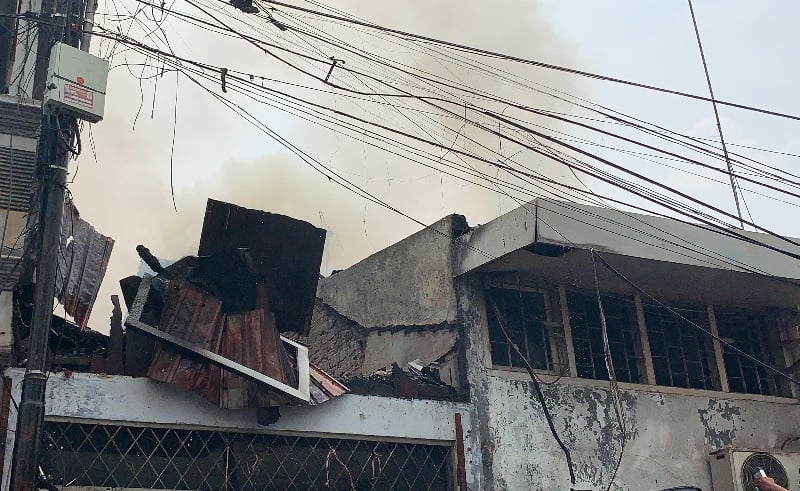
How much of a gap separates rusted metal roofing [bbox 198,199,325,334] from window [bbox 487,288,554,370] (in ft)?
8.06

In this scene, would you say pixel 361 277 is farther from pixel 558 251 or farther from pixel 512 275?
pixel 558 251

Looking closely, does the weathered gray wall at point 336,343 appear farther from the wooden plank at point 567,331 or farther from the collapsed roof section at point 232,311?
the wooden plank at point 567,331

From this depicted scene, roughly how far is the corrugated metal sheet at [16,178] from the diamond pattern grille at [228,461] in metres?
2.43

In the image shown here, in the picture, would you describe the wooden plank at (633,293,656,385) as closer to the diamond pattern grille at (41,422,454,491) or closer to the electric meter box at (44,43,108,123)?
the diamond pattern grille at (41,422,454,491)

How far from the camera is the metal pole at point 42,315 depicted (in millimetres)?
5608

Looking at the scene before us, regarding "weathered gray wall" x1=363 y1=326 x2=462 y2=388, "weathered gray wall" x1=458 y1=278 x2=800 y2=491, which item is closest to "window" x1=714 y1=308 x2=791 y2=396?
"weathered gray wall" x1=458 y1=278 x2=800 y2=491

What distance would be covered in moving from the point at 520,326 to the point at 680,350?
260 centimetres

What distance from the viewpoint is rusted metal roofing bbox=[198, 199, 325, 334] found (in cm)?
832

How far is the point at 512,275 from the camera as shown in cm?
1048

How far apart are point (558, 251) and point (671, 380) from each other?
109 inches

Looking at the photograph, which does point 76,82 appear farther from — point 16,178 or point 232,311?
point 232,311

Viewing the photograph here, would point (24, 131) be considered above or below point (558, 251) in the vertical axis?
above

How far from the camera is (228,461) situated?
8.28 metres

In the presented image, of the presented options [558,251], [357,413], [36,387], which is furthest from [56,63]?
[558,251]
